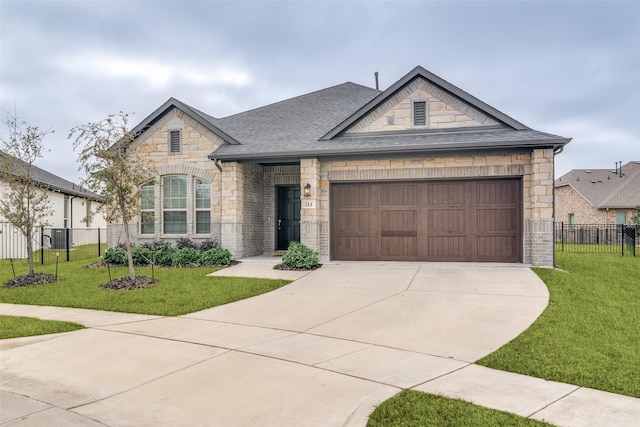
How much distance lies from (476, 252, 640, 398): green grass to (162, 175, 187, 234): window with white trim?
457 inches

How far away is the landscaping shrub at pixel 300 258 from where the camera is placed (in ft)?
41.6

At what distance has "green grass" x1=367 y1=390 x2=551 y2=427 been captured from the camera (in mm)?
3527

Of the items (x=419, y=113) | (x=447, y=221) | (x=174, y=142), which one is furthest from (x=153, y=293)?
(x=419, y=113)

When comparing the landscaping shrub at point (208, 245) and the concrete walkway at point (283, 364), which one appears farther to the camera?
the landscaping shrub at point (208, 245)

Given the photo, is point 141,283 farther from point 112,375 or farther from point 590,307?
point 590,307

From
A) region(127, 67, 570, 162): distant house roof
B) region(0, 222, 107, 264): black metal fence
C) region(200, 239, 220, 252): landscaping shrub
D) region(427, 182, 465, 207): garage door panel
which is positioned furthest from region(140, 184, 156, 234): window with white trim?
region(427, 182, 465, 207): garage door panel

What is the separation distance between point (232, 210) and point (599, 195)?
31.3m

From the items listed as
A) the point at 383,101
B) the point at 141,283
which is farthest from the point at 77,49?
the point at 383,101

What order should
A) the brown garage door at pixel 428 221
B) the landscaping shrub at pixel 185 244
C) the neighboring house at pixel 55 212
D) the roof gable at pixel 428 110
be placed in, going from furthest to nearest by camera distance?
the neighboring house at pixel 55 212 < the landscaping shrub at pixel 185 244 < the roof gable at pixel 428 110 < the brown garage door at pixel 428 221

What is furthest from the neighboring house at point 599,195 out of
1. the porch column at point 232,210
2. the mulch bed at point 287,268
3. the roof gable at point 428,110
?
the porch column at point 232,210

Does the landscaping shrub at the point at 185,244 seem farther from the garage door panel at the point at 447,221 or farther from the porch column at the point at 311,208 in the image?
the garage door panel at the point at 447,221

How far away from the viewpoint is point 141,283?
10.8m

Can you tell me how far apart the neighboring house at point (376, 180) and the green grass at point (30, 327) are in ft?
24.0

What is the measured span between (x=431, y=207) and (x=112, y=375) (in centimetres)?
1071
